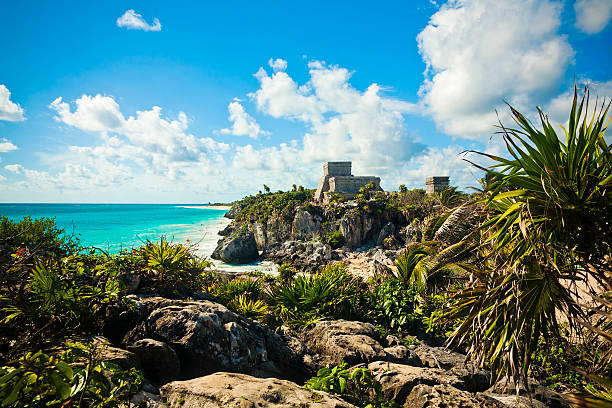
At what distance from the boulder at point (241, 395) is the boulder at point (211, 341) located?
27.2 inches

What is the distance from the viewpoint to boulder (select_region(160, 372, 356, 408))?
206 cm

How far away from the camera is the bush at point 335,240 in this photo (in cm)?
2588

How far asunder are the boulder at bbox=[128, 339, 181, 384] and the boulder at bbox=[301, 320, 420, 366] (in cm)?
190

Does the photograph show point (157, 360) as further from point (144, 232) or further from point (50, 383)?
point (144, 232)

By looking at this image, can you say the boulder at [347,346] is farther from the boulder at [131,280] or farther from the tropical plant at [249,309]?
the boulder at [131,280]

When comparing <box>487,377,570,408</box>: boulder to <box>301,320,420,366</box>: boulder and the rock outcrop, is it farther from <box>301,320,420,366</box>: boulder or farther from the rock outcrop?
the rock outcrop

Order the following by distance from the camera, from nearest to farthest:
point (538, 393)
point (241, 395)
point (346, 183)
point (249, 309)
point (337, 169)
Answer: point (241, 395) < point (538, 393) < point (249, 309) < point (346, 183) < point (337, 169)

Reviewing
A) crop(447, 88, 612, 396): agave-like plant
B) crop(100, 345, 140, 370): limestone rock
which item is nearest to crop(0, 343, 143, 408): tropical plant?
crop(100, 345, 140, 370): limestone rock

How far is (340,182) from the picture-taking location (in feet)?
127

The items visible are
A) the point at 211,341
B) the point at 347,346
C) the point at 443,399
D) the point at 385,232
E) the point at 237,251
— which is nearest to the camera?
the point at 443,399

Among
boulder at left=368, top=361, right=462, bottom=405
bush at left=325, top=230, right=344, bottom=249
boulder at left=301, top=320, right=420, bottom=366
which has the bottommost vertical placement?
bush at left=325, top=230, right=344, bottom=249

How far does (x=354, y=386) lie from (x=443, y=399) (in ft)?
2.90

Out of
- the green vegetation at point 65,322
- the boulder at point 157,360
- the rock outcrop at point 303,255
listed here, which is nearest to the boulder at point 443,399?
the boulder at point 157,360

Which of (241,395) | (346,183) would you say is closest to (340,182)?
(346,183)
